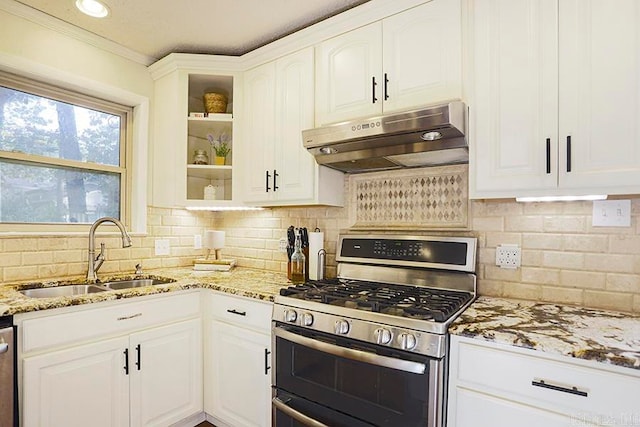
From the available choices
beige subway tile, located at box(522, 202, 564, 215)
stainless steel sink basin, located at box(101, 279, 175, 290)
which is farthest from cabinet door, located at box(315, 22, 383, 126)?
stainless steel sink basin, located at box(101, 279, 175, 290)

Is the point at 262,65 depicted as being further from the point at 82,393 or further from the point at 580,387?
the point at 580,387

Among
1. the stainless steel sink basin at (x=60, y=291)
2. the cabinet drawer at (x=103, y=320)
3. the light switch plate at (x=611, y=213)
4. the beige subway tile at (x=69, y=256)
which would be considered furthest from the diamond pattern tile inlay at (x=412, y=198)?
the beige subway tile at (x=69, y=256)

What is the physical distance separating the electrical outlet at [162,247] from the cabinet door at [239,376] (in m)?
0.87

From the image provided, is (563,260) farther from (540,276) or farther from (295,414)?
(295,414)

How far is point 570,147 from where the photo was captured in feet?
4.50

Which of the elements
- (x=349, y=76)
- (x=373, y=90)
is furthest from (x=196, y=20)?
(x=373, y=90)

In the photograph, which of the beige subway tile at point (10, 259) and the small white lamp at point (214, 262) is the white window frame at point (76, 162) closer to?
the beige subway tile at point (10, 259)

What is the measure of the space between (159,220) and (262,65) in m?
1.34

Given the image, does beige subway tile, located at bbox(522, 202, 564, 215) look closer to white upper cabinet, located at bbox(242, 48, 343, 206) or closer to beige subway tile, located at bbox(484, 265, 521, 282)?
beige subway tile, located at bbox(484, 265, 521, 282)

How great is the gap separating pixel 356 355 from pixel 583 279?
1050 millimetres

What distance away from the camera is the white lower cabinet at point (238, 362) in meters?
1.87

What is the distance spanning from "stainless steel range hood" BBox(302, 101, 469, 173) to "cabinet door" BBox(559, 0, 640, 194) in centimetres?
40

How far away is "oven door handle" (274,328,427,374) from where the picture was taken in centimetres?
129

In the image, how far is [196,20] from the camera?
214cm
